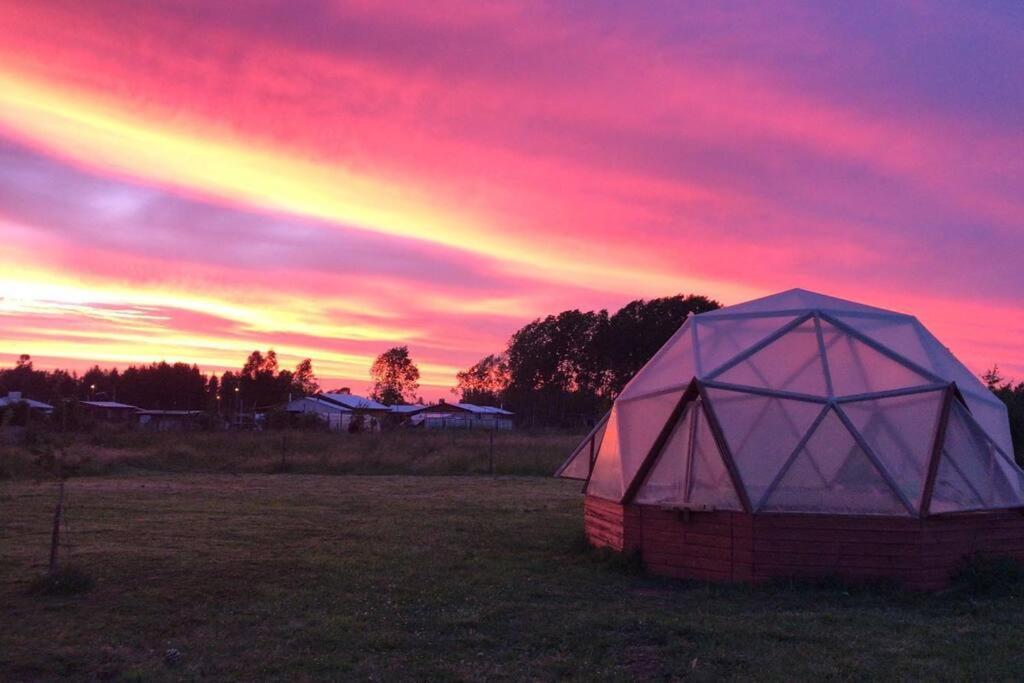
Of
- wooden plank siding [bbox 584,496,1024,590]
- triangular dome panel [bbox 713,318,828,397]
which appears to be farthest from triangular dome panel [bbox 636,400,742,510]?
triangular dome panel [bbox 713,318,828,397]

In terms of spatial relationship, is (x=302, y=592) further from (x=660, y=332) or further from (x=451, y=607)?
(x=660, y=332)

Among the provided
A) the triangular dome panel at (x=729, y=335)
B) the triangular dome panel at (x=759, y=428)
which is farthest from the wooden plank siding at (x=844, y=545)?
the triangular dome panel at (x=729, y=335)

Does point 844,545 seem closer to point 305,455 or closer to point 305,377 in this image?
point 305,455

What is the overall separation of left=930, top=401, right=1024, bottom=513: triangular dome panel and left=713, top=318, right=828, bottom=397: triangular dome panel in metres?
1.83

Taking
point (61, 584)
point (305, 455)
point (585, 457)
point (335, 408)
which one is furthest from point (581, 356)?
point (61, 584)

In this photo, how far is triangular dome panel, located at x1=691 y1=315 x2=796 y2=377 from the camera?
13.5 m

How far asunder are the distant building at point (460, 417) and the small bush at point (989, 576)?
188ft

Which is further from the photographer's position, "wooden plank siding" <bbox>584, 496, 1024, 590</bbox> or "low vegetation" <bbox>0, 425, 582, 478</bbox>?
"low vegetation" <bbox>0, 425, 582, 478</bbox>

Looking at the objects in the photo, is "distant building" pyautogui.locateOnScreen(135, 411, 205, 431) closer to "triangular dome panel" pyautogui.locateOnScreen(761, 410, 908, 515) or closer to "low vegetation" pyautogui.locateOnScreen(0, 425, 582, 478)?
"low vegetation" pyautogui.locateOnScreen(0, 425, 582, 478)

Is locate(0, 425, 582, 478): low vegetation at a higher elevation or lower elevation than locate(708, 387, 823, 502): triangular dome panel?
lower

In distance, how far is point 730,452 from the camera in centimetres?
1213

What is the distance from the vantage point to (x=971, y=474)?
12.1 meters

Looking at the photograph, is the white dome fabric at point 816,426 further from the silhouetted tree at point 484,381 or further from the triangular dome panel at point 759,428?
the silhouetted tree at point 484,381

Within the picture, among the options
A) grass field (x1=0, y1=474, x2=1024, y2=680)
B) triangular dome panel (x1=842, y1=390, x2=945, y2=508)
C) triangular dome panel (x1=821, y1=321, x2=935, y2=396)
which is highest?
triangular dome panel (x1=821, y1=321, x2=935, y2=396)
